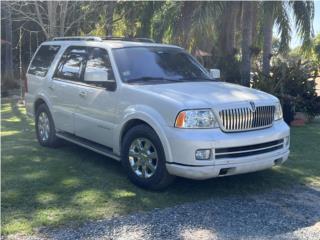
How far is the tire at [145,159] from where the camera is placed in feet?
19.1

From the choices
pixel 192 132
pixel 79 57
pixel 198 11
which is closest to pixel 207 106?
pixel 192 132

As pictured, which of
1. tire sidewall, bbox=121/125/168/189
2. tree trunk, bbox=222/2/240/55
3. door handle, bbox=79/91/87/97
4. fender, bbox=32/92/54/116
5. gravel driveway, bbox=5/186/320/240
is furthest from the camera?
tree trunk, bbox=222/2/240/55

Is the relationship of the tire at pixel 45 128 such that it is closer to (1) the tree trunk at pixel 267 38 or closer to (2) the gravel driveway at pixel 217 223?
(2) the gravel driveway at pixel 217 223

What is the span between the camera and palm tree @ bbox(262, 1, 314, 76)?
46.3ft

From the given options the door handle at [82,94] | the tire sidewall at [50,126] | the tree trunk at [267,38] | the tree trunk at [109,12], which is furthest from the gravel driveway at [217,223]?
the tree trunk at [109,12]

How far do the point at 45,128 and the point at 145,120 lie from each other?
10.5 feet

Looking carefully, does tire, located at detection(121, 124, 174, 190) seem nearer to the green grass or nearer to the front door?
the green grass

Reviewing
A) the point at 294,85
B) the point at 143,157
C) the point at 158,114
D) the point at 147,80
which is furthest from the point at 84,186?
the point at 294,85

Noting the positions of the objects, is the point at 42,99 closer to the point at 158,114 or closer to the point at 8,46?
the point at 158,114

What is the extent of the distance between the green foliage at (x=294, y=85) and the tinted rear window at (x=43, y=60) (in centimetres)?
551

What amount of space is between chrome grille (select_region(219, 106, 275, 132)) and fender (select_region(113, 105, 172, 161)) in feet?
2.25

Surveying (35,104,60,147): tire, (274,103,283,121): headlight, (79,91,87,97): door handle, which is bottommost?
(35,104,60,147): tire

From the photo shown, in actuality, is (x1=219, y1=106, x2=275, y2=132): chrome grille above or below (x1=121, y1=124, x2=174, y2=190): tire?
above

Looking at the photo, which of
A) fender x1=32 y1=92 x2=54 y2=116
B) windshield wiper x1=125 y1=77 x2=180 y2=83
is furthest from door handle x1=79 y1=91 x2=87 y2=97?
fender x1=32 y1=92 x2=54 y2=116
